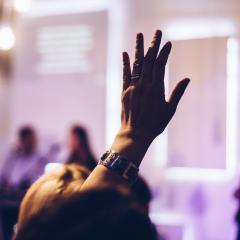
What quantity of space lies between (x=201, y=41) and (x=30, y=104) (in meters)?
2.57

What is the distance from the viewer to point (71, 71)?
22.1 ft

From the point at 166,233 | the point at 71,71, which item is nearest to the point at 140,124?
the point at 166,233

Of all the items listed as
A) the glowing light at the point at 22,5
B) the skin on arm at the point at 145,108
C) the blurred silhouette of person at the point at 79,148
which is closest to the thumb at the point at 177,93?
the skin on arm at the point at 145,108

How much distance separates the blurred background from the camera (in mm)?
5562

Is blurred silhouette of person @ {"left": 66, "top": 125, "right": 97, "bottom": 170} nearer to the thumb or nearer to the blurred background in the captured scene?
the blurred background

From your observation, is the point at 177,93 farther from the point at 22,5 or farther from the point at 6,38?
the point at 22,5

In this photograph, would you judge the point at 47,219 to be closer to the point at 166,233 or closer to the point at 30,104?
the point at 166,233

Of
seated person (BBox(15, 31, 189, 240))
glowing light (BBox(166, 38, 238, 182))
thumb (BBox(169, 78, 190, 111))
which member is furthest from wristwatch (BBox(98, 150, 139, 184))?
glowing light (BBox(166, 38, 238, 182))

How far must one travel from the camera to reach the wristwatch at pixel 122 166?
84 centimetres

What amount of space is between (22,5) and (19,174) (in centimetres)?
284

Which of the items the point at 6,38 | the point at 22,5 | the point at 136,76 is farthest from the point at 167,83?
the point at 136,76

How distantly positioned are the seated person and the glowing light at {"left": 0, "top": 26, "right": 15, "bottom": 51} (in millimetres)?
6086

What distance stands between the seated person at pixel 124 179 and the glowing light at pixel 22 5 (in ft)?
21.3

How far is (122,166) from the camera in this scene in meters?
0.84
